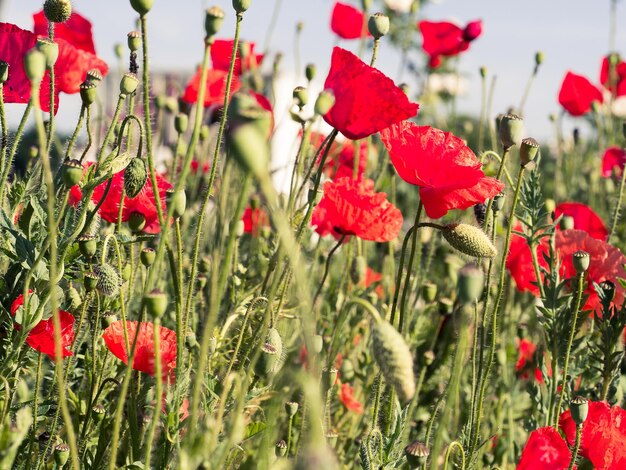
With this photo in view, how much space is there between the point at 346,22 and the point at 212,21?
2.09m

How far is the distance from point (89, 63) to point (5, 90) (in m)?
0.40

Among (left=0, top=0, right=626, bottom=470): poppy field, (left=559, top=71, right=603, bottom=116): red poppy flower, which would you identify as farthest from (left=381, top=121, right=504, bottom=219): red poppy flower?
(left=559, top=71, right=603, bottom=116): red poppy flower

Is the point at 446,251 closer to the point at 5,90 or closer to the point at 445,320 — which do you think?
the point at 445,320

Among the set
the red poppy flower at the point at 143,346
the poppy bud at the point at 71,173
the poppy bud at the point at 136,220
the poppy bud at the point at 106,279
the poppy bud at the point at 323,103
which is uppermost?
the poppy bud at the point at 323,103

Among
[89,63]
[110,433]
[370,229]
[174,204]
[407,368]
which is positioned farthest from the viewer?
[89,63]

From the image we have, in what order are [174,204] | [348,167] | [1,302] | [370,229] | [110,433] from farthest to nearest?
[348,167] < [370,229] < [110,433] < [1,302] < [174,204]

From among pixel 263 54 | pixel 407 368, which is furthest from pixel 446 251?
pixel 407 368

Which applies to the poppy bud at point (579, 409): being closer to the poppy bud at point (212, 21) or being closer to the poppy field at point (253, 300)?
the poppy field at point (253, 300)

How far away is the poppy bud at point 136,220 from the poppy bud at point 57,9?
0.33 meters

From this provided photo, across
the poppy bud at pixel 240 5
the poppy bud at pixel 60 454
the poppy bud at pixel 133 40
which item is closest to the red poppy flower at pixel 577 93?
the poppy bud at pixel 133 40

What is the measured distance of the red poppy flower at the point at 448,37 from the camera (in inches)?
124

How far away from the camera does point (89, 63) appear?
1836 mm

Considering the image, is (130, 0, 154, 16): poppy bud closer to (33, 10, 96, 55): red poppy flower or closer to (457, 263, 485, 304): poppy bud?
(457, 263, 485, 304): poppy bud

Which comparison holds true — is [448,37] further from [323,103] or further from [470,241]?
[323,103]
